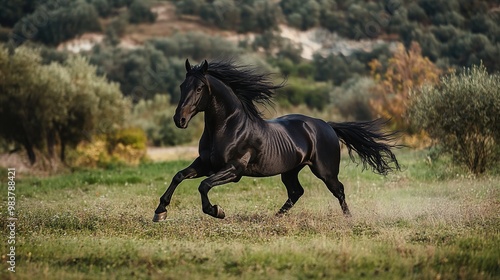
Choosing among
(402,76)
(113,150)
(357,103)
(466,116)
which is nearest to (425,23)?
(357,103)

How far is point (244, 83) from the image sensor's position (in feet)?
37.7

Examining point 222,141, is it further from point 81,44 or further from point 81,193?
point 81,44

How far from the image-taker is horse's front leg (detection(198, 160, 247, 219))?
1029 centimetres

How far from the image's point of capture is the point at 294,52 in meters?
83.7

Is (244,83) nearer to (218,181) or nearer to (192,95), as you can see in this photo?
(192,95)

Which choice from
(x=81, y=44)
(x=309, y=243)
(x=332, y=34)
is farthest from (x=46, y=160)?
(x=332, y=34)

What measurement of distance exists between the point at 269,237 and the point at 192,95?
2.29 m

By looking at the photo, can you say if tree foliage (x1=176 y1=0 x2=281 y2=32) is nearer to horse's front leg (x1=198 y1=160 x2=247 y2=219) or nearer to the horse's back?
the horse's back

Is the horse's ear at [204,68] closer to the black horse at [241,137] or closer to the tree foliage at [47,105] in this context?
the black horse at [241,137]

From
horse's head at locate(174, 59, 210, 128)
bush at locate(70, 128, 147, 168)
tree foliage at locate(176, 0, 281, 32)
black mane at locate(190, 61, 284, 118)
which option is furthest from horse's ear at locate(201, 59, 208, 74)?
tree foliage at locate(176, 0, 281, 32)

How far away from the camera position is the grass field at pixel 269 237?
7.66 metres

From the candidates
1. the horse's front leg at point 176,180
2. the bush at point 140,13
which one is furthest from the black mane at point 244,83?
the bush at point 140,13

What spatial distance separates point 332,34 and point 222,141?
73.9m

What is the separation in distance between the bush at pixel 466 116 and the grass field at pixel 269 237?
2.42 metres
